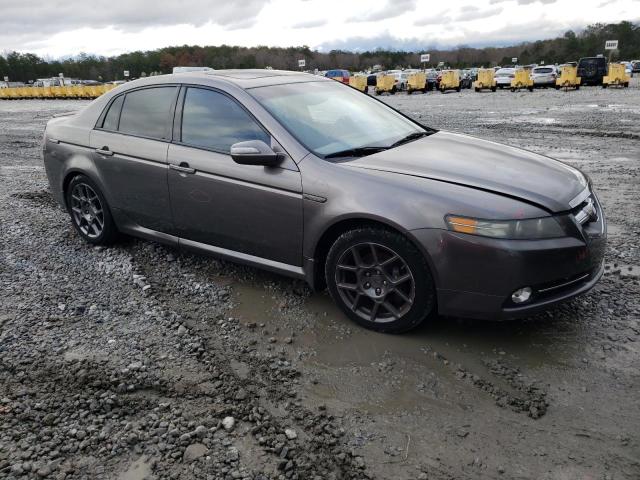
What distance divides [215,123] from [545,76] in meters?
34.1

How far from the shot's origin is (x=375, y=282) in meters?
3.57

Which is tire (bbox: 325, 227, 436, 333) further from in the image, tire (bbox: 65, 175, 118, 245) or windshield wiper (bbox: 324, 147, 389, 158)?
tire (bbox: 65, 175, 118, 245)

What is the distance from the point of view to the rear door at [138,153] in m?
4.49

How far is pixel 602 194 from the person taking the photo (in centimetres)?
685

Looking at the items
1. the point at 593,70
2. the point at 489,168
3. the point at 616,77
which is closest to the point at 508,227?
the point at 489,168

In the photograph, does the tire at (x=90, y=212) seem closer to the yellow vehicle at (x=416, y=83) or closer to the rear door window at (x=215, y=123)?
the rear door window at (x=215, y=123)

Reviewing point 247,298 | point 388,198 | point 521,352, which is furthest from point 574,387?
point 247,298

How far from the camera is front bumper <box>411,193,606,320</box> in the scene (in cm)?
311

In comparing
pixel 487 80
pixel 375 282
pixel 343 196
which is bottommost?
pixel 375 282

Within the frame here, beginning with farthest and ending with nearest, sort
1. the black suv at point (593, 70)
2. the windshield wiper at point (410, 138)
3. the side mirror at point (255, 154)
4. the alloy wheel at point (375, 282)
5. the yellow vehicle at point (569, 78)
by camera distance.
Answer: the black suv at point (593, 70) → the yellow vehicle at point (569, 78) → the windshield wiper at point (410, 138) → the side mirror at point (255, 154) → the alloy wheel at point (375, 282)

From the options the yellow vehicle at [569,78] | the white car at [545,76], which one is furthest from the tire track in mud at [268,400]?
the white car at [545,76]

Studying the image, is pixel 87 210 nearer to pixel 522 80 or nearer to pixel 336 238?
pixel 336 238

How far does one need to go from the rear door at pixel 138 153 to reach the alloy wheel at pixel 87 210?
338 millimetres

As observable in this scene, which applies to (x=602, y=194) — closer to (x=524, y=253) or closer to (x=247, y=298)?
(x=524, y=253)
